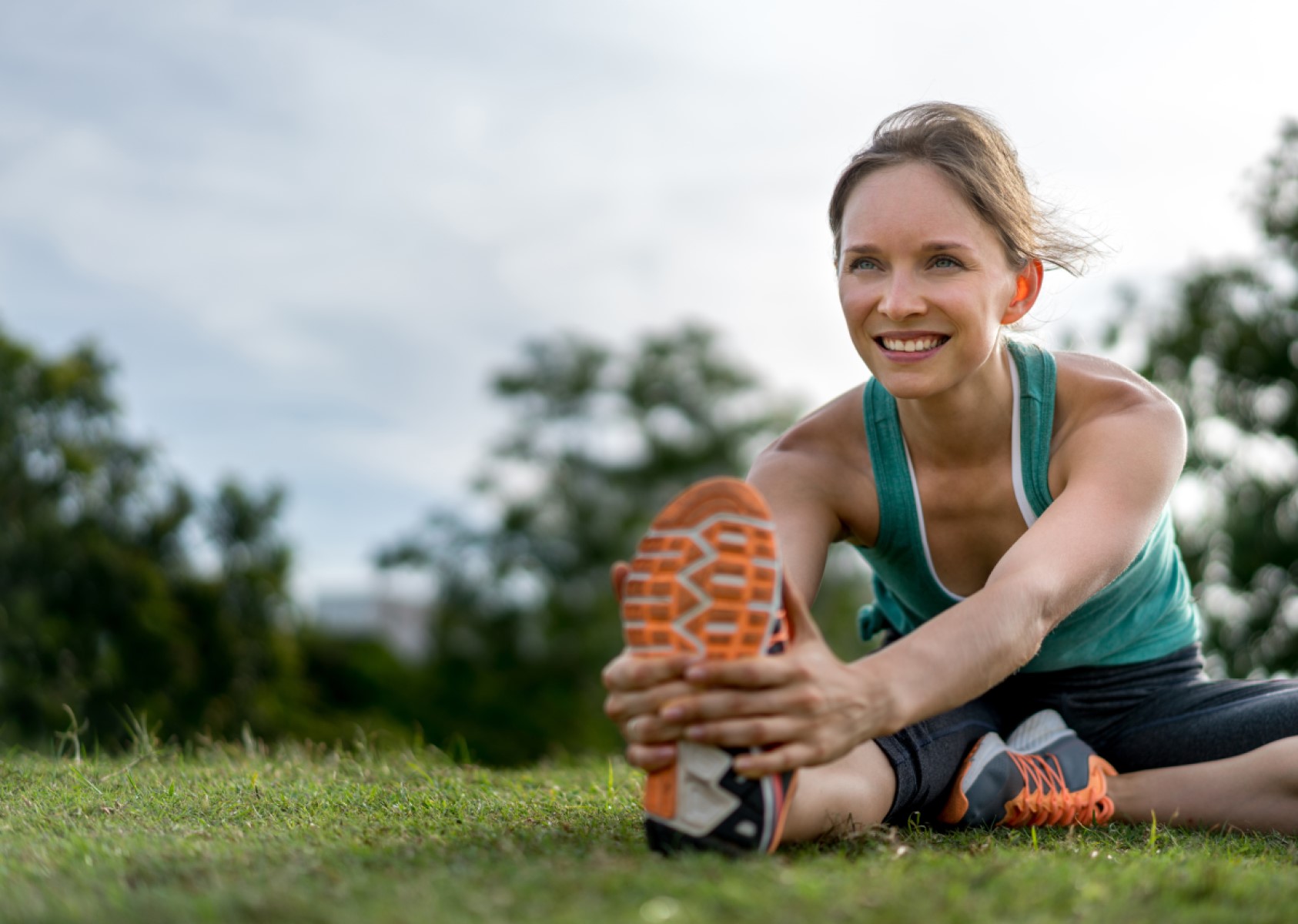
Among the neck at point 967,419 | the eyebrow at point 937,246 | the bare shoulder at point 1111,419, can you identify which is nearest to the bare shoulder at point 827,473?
the neck at point 967,419

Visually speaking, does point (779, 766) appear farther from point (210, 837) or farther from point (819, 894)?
point (210, 837)

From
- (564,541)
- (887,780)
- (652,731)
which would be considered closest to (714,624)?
(652,731)

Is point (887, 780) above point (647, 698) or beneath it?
beneath

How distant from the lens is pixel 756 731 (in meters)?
1.67

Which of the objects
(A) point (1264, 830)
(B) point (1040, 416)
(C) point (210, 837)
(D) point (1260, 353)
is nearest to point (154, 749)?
(C) point (210, 837)

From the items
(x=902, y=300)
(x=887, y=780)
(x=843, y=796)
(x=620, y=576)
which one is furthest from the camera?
(x=902, y=300)

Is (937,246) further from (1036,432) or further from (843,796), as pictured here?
(843,796)

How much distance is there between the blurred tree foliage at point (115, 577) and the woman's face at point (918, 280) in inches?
340

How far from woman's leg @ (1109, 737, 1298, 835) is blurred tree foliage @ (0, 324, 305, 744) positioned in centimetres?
865

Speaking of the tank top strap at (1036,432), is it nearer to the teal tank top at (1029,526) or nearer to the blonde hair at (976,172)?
the teal tank top at (1029,526)

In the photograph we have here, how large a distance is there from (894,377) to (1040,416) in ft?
1.37

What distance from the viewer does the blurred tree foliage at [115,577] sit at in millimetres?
9547

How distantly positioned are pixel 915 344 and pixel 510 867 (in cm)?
134

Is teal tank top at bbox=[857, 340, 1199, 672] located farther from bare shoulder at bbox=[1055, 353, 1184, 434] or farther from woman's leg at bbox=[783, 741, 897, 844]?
woman's leg at bbox=[783, 741, 897, 844]
